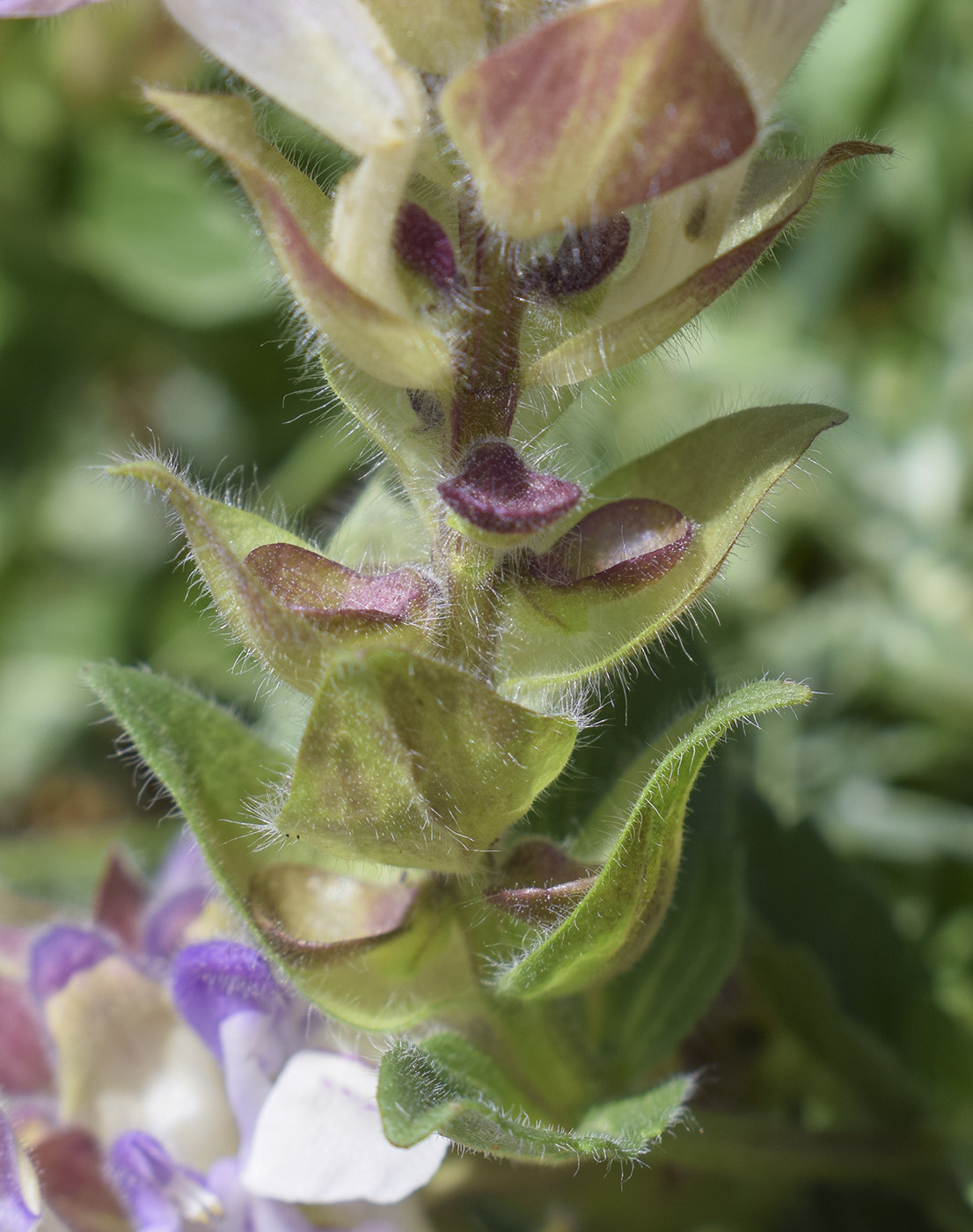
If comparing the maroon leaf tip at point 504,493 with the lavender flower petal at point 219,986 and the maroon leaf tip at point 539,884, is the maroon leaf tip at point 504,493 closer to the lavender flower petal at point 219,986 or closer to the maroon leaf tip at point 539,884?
the maroon leaf tip at point 539,884

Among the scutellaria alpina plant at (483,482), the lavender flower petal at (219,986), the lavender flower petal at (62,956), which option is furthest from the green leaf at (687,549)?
the lavender flower petal at (62,956)

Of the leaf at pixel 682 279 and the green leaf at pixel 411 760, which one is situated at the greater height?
the leaf at pixel 682 279

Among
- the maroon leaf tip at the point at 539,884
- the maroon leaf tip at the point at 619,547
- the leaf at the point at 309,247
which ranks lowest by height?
the maroon leaf tip at the point at 539,884

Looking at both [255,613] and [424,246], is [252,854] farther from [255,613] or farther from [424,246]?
[424,246]

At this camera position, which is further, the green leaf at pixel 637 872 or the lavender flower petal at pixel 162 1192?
the lavender flower petal at pixel 162 1192

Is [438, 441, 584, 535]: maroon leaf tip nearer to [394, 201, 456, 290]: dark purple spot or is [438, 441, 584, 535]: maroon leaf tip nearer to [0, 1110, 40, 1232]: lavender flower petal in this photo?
[394, 201, 456, 290]: dark purple spot

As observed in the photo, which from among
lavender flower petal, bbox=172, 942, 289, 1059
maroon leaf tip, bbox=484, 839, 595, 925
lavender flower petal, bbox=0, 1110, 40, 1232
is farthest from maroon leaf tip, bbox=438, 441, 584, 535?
lavender flower petal, bbox=0, 1110, 40, 1232

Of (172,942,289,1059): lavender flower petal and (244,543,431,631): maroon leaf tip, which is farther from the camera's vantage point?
(172,942,289,1059): lavender flower petal
